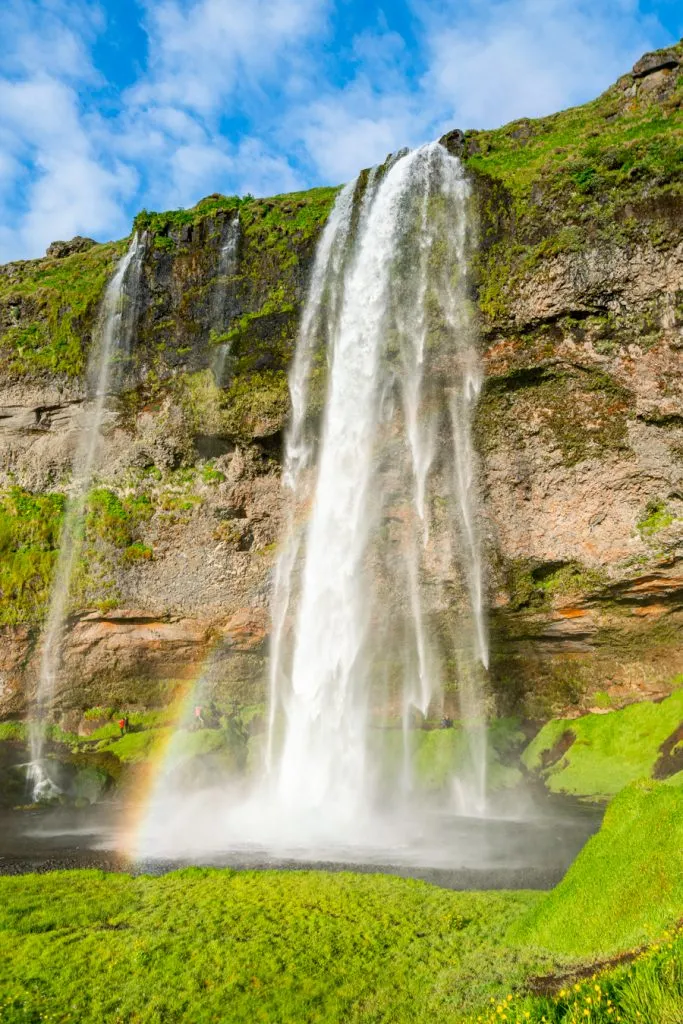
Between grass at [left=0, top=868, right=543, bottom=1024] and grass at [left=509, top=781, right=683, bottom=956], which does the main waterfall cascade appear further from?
grass at [left=509, top=781, right=683, bottom=956]

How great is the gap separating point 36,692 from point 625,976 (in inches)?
968

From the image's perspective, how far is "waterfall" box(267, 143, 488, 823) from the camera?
23328 mm

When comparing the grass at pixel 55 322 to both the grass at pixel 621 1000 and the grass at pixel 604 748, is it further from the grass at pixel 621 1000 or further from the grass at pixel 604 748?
the grass at pixel 621 1000

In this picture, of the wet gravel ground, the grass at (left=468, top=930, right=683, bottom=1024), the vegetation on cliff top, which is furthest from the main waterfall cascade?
the grass at (left=468, top=930, right=683, bottom=1024)

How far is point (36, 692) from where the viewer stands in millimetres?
25750

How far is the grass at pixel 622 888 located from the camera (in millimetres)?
7418

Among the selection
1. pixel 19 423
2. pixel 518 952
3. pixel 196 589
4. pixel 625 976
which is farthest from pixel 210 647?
pixel 625 976

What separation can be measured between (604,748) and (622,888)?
1532 cm

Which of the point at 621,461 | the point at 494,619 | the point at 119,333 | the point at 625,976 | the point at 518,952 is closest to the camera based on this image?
the point at 625,976

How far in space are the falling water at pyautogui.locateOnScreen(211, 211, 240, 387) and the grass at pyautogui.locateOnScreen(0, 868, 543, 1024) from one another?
61.6ft

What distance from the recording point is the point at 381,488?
2420 centimetres

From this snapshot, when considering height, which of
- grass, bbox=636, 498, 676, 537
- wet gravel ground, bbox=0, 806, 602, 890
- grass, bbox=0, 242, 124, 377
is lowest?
wet gravel ground, bbox=0, 806, 602, 890

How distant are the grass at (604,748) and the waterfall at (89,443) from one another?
17476mm

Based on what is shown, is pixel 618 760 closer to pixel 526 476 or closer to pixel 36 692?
pixel 526 476
